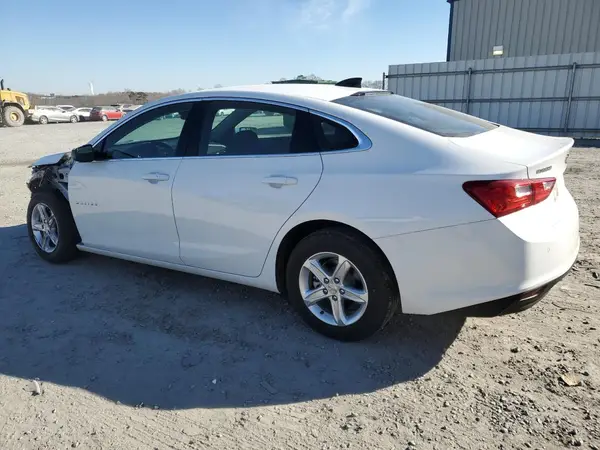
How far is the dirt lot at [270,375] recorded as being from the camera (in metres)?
2.31

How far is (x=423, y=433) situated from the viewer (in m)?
2.28

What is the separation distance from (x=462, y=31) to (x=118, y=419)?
21505mm

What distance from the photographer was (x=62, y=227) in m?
4.43

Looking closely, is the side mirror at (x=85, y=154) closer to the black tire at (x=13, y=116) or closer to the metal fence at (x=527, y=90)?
the metal fence at (x=527, y=90)

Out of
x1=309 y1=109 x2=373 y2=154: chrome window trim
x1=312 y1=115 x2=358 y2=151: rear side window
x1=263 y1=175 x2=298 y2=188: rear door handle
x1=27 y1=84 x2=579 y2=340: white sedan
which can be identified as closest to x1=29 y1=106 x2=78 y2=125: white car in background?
x1=27 y1=84 x2=579 y2=340: white sedan

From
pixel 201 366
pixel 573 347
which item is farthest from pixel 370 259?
pixel 573 347

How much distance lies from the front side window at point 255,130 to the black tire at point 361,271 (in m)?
0.61

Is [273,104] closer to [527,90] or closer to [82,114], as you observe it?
[527,90]

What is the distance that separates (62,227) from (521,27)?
19.9 metres

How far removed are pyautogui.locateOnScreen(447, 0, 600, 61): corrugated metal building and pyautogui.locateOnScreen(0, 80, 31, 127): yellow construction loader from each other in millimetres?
25183

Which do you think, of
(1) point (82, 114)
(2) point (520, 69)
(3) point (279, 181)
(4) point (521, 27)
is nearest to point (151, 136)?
(3) point (279, 181)

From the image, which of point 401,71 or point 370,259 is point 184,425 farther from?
point 401,71

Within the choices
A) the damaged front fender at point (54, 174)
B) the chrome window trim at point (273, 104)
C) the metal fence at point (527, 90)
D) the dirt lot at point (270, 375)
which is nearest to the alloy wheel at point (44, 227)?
the damaged front fender at point (54, 174)

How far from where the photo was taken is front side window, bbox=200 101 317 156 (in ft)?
10.2
